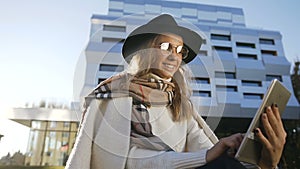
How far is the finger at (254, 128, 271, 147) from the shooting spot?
471 millimetres

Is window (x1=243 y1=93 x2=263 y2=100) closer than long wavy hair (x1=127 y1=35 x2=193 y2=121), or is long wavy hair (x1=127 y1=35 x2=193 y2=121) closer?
long wavy hair (x1=127 y1=35 x2=193 y2=121)

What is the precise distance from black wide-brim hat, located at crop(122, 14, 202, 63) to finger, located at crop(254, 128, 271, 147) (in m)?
0.35

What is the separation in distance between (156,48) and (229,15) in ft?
35.5

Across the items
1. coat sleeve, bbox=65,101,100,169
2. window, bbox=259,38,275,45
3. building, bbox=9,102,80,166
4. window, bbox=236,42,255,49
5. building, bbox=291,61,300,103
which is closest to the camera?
coat sleeve, bbox=65,101,100,169

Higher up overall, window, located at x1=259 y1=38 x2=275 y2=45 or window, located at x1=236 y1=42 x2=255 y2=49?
window, located at x1=259 y1=38 x2=275 y2=45

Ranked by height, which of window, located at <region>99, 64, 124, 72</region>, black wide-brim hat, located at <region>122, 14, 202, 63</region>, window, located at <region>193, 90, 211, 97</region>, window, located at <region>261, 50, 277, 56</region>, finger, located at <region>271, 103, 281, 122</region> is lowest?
finger, located at <region>271, 103, 281, 122</region>

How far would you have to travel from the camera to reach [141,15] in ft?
2.51

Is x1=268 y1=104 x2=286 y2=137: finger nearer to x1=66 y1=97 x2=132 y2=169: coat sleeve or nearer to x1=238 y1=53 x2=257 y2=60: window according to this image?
x1=66 y1=97 x2=132 y2=169: coat sleeve

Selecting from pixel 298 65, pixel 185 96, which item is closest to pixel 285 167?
pixel 298 65

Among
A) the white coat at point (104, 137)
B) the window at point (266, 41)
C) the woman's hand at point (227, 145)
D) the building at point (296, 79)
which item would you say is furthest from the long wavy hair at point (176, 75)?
the window at point (266, 41)

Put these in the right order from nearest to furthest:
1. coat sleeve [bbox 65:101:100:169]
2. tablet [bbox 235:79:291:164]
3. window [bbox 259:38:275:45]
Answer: tablet [bbox 235:79:291:164]
coat sleeve [bbox 65:101:100:169]
window [bbox 259:38:275:45]

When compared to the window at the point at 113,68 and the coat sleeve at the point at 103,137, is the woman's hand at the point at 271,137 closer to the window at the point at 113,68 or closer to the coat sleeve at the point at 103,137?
the coat sleeve at the point at 103,137

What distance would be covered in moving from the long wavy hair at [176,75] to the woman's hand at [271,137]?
0.29 meters

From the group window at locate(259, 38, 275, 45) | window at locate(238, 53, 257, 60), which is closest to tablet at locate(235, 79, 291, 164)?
window at locate(238, 53, 257, 60)
